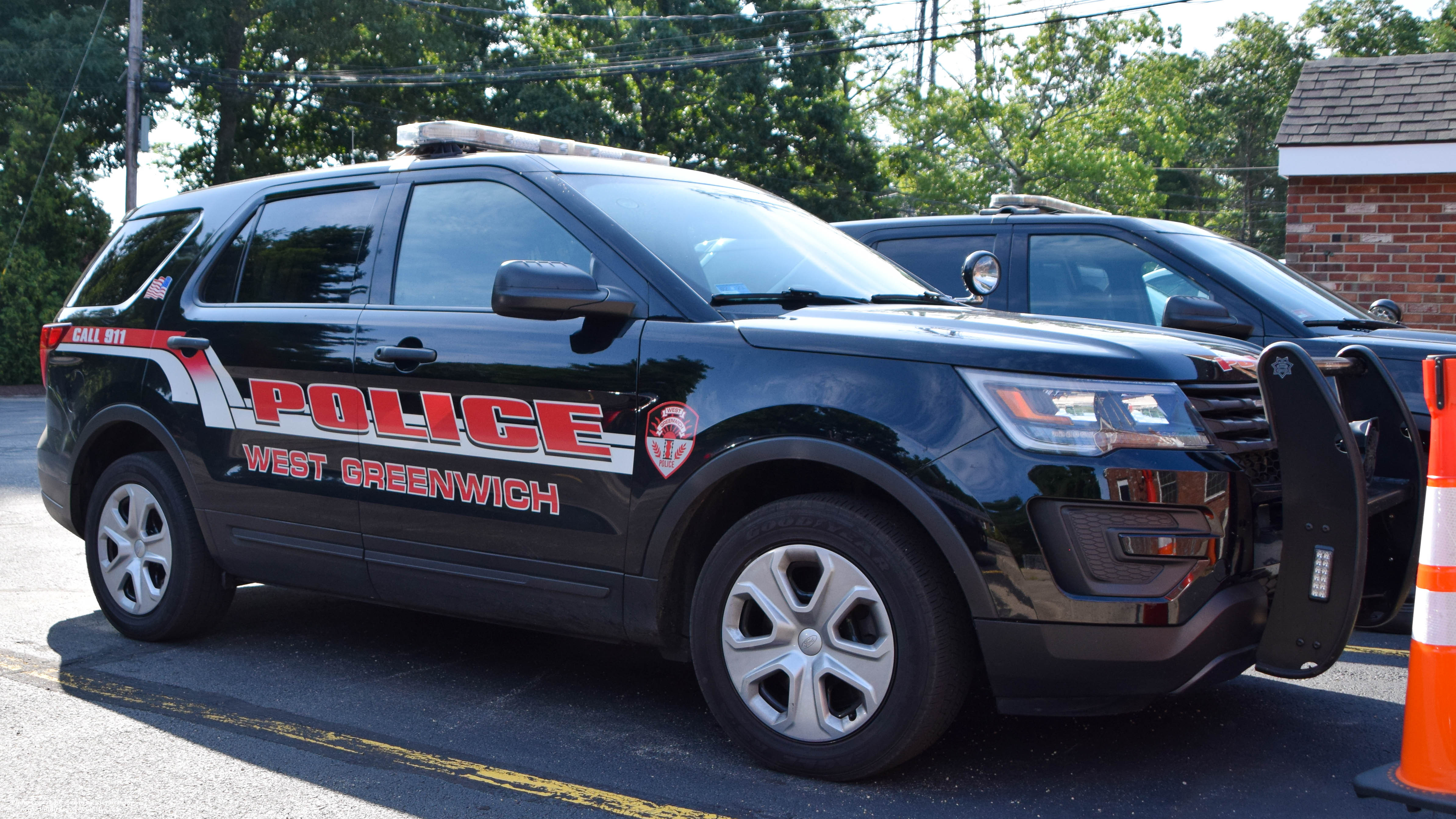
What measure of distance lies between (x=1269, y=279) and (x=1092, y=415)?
11.2 feet

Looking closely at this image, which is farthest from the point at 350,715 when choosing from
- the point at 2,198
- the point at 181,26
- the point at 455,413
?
the point at 181,26

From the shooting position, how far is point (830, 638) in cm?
336

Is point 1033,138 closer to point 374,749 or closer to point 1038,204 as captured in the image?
point 1038,204

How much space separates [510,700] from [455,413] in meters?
1.03

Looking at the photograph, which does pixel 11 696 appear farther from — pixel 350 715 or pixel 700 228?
pixel 700 228

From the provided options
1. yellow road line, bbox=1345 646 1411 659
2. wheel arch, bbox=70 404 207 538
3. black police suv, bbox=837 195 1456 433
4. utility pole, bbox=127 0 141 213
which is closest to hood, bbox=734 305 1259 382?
black police suv, bbox=837 195 1456 433

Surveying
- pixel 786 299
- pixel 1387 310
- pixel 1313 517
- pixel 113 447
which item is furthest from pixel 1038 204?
pixel 113 447

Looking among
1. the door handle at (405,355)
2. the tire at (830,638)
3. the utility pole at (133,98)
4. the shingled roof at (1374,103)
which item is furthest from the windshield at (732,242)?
the utility pole at (133,98)

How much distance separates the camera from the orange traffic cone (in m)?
2.91

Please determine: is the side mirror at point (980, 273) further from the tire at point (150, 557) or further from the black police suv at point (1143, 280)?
the tire at point (150, 557)

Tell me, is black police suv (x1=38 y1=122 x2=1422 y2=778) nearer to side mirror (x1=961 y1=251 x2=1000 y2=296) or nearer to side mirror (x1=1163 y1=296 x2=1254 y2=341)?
side mirror (x1=961 y1=251 x2=1000 y2=296)

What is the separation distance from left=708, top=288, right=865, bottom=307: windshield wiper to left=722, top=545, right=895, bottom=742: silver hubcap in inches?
32.0

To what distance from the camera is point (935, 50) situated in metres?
48.8

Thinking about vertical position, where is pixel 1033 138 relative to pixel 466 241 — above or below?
above
